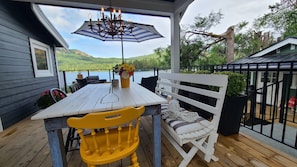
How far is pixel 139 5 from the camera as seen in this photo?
8.88 ft

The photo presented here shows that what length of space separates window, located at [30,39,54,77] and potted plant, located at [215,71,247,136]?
469 cm

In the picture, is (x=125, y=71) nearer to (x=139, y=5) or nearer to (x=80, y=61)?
(x=139, y=5)

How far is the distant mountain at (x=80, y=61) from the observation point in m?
5.27

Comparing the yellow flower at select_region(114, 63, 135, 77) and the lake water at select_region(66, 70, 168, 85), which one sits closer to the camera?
the yellow flower at select_region(114, 63, 135, 77)

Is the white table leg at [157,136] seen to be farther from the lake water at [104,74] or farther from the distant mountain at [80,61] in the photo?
the distant mountain at [80,61]

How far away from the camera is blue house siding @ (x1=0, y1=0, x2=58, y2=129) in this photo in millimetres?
2573

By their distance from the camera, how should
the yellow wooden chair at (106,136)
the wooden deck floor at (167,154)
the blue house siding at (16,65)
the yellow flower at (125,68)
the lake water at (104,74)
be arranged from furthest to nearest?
the lake water at (104,74)
the blue house siding at (16,65)
the yellow flower at (125,68)
the wooden deck floor at (167,154)
the yellow wooden chair at (106,136)

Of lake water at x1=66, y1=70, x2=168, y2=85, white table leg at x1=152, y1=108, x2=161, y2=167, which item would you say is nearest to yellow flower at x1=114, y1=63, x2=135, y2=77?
white table leg at x1=152, y1=108, x2=161, y2=167

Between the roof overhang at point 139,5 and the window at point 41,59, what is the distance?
193 centimetres

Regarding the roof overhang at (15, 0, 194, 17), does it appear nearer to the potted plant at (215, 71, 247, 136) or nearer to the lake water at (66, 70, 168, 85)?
the potted plant at (215, 71, 247, 136)

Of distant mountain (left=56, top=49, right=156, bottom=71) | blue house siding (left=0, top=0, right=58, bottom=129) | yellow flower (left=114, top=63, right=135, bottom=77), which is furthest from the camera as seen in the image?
distant mountain (left=56, top=49, right=156, bottom=71)

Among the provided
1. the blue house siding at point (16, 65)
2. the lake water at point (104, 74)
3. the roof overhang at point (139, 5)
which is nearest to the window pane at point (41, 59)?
the blue house siding at point (16, 65)

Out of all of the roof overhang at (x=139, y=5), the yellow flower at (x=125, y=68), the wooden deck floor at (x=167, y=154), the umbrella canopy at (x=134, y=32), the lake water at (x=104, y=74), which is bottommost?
the wooden deck floor at (x=167, y=154)

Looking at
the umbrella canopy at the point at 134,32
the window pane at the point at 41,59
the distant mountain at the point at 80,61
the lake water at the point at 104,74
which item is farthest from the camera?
the distant mountain at the point at 80,61
